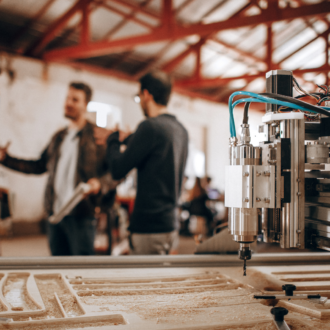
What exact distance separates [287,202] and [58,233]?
1451mm

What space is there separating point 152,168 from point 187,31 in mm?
3754

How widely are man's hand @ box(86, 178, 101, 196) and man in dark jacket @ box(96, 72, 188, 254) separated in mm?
460

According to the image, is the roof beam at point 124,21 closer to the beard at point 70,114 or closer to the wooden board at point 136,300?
the beard at point 70,114

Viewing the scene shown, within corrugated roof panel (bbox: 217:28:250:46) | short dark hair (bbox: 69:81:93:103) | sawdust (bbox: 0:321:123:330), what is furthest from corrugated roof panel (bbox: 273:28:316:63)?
sawdust (bbox: 0:321:123:330)

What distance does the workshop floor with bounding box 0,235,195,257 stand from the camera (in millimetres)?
4357

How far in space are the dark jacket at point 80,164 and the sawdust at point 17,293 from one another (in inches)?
41.2

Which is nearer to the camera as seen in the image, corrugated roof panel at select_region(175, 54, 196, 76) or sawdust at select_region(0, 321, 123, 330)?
sawdust at select_region(0, 321, 123, 330)

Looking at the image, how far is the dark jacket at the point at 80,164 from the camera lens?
1.89 meters

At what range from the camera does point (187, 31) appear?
4.73m

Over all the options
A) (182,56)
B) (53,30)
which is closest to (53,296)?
(53,30)

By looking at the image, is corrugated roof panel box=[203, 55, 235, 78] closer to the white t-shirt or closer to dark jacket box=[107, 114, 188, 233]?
the white t-shirt

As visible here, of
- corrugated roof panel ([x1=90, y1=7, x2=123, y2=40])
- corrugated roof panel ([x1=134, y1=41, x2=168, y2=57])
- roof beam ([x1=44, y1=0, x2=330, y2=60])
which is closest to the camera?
roof beam ([x1=44, y1=0, x2=330, y2=60])

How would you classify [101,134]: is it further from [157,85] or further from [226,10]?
[226,10]

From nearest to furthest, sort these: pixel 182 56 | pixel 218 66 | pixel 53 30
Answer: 1. pixel 53 30
2. pixel 182 56
3. pixel 218 66
